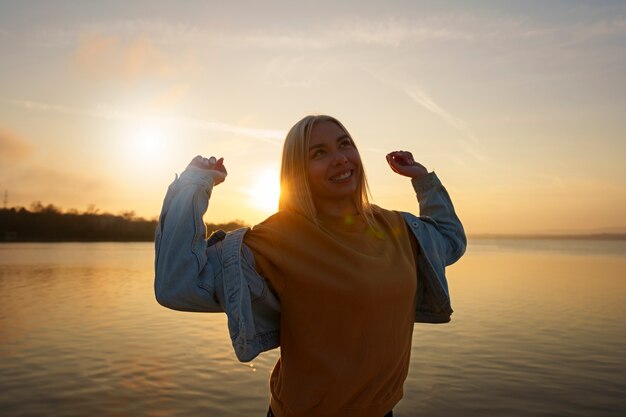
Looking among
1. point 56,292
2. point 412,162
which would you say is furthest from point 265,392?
point 56,292

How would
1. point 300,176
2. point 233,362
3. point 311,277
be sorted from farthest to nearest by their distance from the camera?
1. point 233,362
2. point 300,176
3. point 311,277

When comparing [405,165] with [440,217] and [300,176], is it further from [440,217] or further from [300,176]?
[300,176]

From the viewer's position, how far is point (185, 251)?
219cm

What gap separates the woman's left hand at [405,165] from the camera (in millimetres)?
3146

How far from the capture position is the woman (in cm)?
225

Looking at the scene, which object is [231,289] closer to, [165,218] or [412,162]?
[165,218]

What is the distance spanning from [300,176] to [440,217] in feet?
3.08

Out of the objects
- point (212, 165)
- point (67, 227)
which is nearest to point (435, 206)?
point (212, 165)

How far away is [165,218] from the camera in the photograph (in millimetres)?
2254

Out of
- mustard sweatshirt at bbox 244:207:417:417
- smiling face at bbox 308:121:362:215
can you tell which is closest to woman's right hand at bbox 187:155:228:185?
mustard sweatshirt at bbox 244:207:417:417

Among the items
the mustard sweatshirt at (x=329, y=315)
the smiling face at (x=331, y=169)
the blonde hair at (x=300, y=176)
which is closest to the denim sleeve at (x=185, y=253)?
the mustard sweatshirt at (x=329, y=315)

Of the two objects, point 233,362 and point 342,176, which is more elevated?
point 342,176

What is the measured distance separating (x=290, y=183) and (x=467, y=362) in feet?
32.2

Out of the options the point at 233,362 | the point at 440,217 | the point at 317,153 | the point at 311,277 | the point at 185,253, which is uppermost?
the point at 317,153
